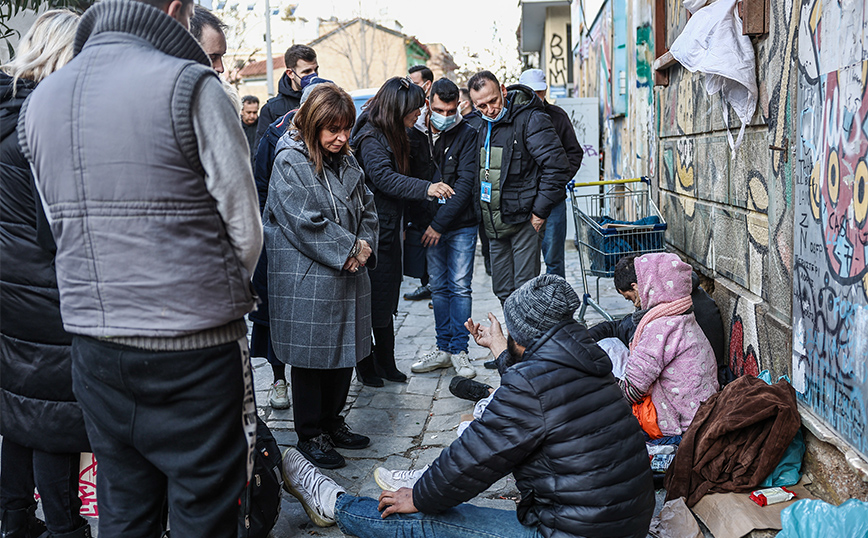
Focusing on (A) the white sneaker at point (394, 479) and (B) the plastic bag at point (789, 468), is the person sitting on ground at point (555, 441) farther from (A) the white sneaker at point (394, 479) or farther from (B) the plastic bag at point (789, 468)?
(B) the plastic bag at point (789, 468)

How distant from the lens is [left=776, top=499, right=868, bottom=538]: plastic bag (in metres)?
2.66

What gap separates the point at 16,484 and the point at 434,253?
122 inches

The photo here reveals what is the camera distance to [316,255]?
3699 mm

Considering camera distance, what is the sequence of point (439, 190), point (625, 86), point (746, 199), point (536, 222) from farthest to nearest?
1. point (625, 86)
2. point (536, 222)
3. point (439, 190)
4. point (746, 199)

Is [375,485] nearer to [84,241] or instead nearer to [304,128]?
[304,128]

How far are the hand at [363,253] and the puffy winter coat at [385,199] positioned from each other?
3.24ft

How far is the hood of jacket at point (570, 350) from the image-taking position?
2.51 meters

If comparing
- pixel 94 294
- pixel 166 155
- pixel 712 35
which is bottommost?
pixel 94 294

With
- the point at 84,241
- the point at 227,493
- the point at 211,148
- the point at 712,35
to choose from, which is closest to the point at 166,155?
the point at 211,148

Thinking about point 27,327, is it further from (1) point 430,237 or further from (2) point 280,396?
(1) point 430,237

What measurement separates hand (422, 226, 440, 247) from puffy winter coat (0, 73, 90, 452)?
2935 millimetres

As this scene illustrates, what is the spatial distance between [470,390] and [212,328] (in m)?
3.05

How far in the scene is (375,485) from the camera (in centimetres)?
374

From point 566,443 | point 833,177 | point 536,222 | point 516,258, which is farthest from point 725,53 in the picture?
point 566,443
